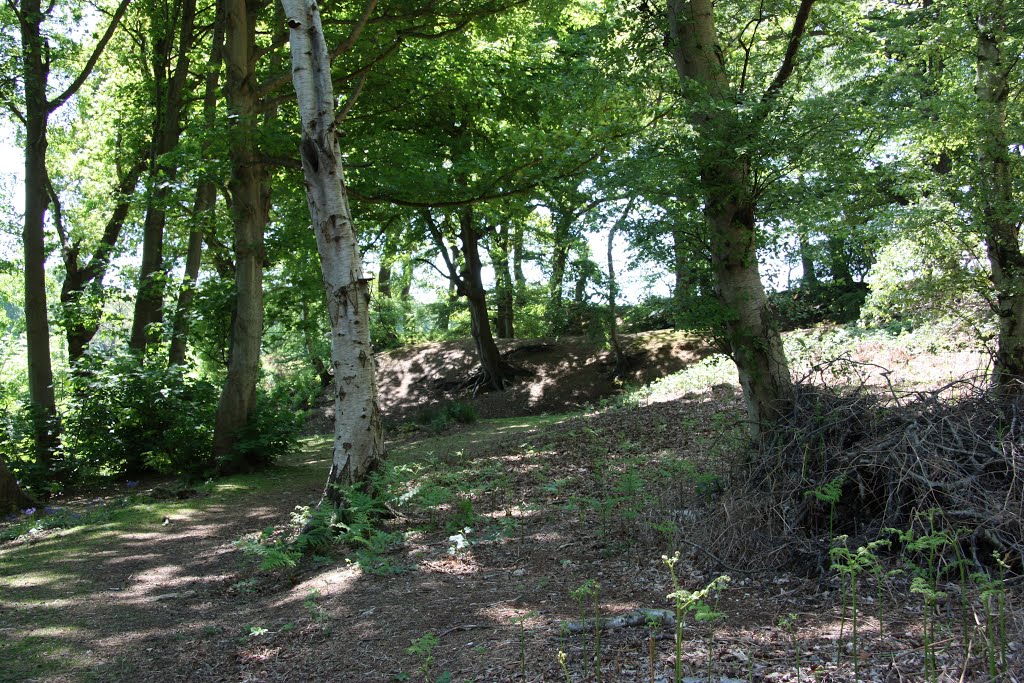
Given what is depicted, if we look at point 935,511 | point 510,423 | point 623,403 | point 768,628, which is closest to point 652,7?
point 935,511

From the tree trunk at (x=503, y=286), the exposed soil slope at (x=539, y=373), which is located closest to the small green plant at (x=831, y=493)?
the exposed soil slope at (x=539, y=373)

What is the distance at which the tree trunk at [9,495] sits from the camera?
30.5 ft

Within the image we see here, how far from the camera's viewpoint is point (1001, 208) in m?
7.50

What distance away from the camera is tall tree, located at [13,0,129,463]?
38.4 ft

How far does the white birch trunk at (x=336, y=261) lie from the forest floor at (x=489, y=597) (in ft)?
1.75

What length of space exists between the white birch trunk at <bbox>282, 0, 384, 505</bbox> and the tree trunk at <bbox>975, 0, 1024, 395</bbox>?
6.38 m

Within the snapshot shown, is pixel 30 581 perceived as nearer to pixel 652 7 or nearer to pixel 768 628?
pixel 768 628

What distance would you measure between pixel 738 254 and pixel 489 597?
356 centimetres

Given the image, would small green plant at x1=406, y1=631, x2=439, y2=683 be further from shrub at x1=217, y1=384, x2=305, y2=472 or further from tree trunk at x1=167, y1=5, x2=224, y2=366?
tree trunk at x1=167, y1=5, x2=224, y2=366

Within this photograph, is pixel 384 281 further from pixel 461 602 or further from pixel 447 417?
pixel 461 602

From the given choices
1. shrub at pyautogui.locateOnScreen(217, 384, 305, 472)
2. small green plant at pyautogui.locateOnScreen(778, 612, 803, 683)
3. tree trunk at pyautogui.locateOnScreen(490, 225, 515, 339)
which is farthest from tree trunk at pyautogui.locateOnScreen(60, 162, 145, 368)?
small green plant at pyautogui.locateOnScreen(778, 612, 803, 683)

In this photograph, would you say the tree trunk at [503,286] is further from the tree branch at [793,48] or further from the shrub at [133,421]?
the tree branch at [793,48]

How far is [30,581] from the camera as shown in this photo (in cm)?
617

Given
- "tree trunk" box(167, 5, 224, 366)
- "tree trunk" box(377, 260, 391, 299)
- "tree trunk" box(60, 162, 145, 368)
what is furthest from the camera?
"tree trunk" box(377, 260, 391, 299)
